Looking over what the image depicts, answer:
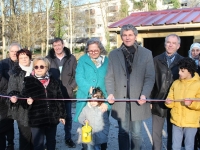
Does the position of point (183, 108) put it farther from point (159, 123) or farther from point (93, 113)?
point (93, 113)

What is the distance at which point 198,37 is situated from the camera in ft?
27.1

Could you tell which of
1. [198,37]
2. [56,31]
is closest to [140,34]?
[198,37]

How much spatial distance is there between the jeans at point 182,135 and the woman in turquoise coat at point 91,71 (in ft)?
3.29

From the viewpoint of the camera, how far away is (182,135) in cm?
388

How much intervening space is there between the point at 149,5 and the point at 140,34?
119ft

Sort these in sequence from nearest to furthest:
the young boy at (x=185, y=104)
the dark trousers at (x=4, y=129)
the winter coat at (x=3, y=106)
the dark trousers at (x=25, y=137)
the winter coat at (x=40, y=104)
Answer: the young boy at (x=185, y=104), the winter coat at (x=40, y=104), the dark trousers at (x=25, y=137), the winter coat at (x=3, y=106), the dark trousers at (x=4, y=129)

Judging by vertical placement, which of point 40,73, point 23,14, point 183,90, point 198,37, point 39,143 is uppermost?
point 23,14

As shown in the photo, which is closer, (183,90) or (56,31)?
(183,90)

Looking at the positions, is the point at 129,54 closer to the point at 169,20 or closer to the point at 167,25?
the point at 167,25

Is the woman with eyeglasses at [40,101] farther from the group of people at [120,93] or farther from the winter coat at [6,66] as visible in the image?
the winter coat at [6,66]

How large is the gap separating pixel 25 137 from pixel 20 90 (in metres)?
0.77

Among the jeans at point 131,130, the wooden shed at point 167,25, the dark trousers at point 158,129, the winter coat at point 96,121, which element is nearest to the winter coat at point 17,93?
the winter coat at point 96,121

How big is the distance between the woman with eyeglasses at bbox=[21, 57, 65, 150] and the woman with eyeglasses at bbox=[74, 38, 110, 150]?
0.37 metres

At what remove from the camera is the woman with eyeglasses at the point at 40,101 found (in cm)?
396
